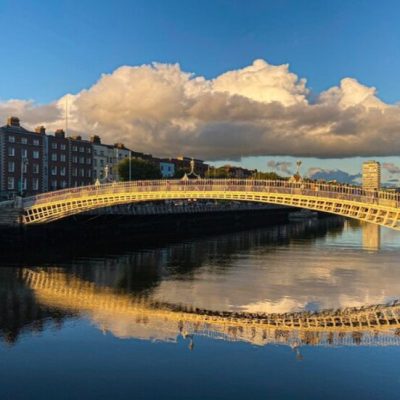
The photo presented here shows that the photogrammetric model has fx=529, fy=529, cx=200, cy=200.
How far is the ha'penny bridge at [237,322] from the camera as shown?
16.2m

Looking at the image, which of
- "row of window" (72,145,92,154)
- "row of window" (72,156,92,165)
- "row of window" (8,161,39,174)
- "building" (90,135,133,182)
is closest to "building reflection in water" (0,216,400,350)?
Answer: "row of window" (8,161,39,174)

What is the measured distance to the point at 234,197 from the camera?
107 feet

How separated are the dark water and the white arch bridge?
3.62 m

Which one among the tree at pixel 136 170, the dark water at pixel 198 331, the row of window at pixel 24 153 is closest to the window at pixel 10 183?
the row of window at pixel 24 153

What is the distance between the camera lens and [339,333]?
655 inches

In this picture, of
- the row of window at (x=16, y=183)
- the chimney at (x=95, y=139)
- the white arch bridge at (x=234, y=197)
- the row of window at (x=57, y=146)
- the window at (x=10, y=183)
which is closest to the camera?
the white arch bridge at (x=234, y=197)

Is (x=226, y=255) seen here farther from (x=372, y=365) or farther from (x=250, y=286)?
(x=372, y=365)

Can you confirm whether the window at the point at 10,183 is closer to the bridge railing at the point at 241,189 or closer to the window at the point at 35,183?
the window at the point at 35,183

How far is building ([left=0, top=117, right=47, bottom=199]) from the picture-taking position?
63.4 meters

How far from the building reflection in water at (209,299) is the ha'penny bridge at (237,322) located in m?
0.03

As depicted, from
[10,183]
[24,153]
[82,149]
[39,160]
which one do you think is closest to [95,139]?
[82,149]

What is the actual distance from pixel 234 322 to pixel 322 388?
5.99 meters

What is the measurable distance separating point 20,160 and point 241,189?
41.5 m

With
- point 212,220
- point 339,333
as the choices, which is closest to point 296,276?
point 339,333
